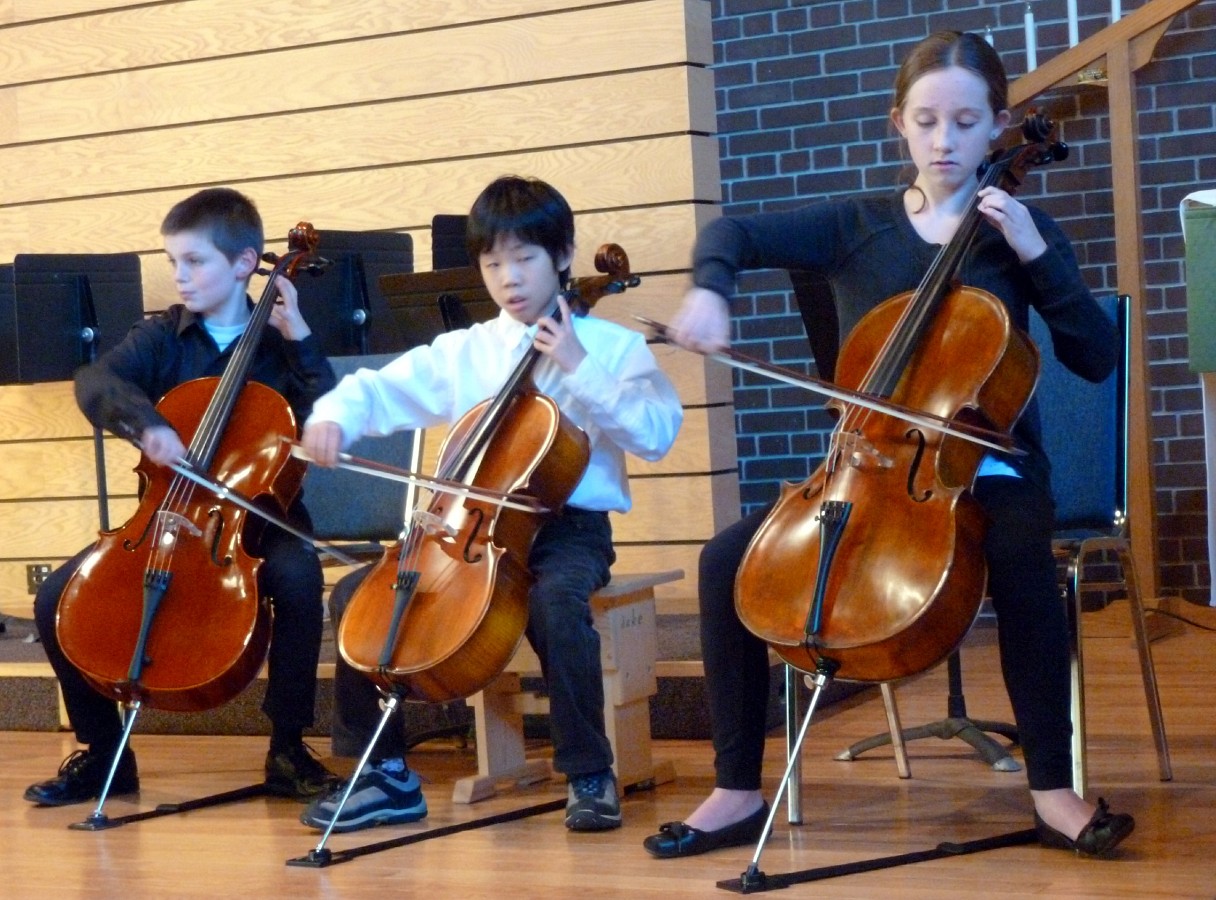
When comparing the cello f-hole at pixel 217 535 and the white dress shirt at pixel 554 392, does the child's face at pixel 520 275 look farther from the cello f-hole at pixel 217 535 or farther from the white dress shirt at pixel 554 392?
the cello f-hole at pixel 217 535

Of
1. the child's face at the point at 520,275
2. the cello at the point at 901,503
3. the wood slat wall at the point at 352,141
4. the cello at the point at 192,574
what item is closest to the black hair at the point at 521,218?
the child's face at the point at 520,275

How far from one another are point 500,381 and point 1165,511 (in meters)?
2.62

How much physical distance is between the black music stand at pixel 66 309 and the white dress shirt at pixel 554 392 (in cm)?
139

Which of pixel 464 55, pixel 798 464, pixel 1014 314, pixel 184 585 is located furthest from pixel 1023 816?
pixel 798 464

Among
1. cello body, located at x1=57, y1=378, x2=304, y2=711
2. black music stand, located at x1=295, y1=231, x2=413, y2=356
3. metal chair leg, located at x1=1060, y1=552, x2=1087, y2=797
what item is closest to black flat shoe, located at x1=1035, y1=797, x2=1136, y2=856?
metal chair leg, located at x1=1060, y1=552, x2=1087, y2=797

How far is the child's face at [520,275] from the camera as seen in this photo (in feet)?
7.71

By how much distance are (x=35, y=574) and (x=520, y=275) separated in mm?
2313

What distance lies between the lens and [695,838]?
6.54 ft

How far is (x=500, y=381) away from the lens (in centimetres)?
240

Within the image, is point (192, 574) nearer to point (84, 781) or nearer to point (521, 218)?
point (84, 781)

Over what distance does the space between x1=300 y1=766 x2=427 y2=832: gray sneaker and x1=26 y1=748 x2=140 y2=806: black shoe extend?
44 centimetres

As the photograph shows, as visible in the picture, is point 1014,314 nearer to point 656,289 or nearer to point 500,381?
point 500,381

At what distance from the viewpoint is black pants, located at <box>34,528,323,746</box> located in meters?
2.49

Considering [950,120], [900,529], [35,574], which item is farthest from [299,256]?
[35,574]
